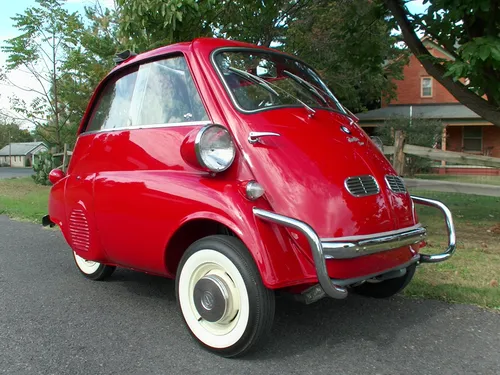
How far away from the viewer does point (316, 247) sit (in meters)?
2.50

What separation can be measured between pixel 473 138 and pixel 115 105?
24.0m

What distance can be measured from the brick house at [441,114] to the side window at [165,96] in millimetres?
19304

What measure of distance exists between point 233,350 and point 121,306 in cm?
144

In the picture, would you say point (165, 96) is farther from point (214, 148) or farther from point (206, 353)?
point (206, 353)

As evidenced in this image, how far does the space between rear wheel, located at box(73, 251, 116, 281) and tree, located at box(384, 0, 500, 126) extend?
4.16 meters

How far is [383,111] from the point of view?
25.0 metres

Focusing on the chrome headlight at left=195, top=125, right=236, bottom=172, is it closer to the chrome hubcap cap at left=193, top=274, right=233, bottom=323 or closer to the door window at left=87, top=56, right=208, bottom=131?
the door window at left=87, top=56, right=208, bottom=131

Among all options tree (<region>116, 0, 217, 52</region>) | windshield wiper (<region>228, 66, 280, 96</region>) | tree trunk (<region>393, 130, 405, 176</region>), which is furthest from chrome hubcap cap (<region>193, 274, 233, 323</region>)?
tree trunk (<region>393, 130, 405, 176</region>)

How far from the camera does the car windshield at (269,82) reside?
3295 mm

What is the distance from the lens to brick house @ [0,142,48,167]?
7362cm

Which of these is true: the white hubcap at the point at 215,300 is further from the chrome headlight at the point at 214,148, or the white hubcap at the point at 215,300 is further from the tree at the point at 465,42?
the tree at the point at 465,42

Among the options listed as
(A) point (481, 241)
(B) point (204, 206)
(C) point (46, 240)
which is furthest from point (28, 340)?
(A) point (481, 241)

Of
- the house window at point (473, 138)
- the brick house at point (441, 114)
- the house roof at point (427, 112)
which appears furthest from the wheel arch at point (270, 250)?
the house window at point (473, 138)

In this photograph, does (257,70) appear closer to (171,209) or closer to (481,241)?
(171,209)
